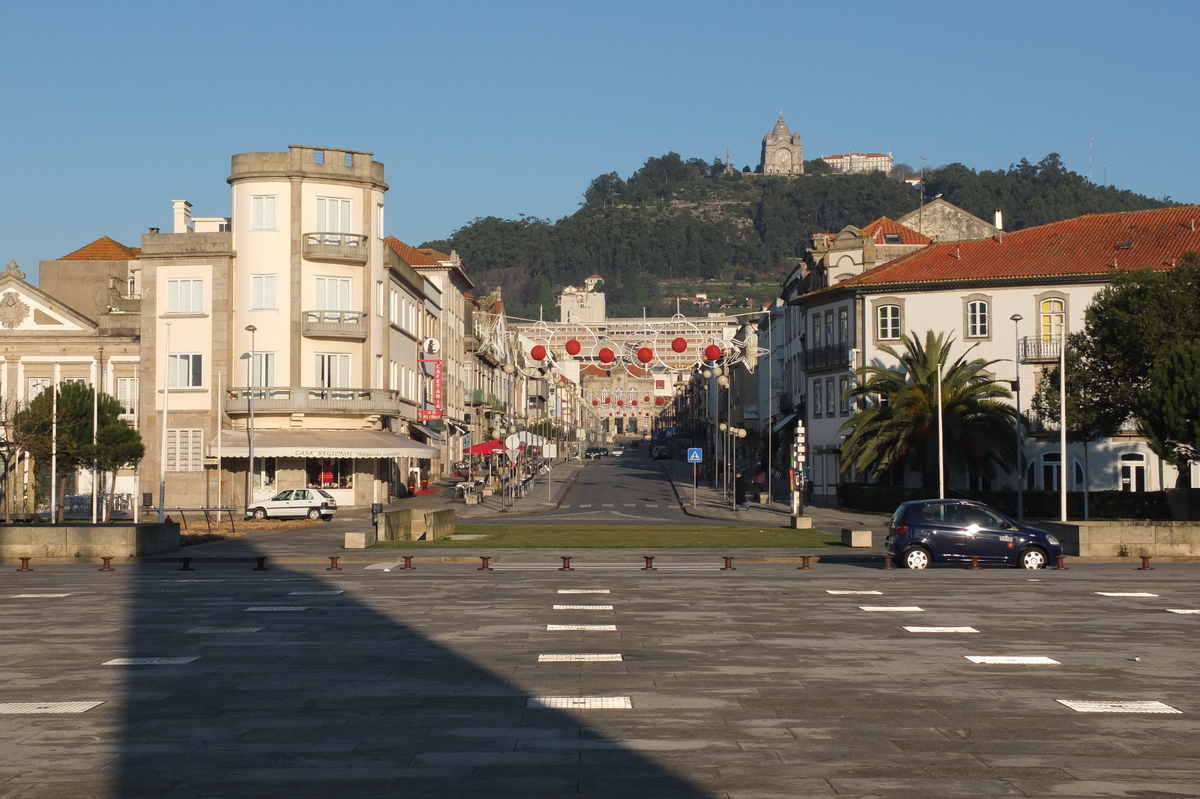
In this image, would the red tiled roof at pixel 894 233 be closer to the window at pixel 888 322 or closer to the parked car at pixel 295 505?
the window at pixel 888 322

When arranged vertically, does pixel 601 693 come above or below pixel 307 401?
below

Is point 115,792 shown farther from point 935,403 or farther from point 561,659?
point 935,403

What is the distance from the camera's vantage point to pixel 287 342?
6166 centimetres

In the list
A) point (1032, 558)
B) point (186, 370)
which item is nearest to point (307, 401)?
point (186, 370)

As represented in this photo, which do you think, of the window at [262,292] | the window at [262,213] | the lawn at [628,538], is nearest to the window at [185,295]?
the window at [262,292]

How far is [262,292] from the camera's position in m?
61.8

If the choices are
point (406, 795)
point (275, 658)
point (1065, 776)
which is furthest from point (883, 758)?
point (275, 658)

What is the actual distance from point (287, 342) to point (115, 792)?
177 feet

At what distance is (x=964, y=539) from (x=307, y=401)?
38.0m

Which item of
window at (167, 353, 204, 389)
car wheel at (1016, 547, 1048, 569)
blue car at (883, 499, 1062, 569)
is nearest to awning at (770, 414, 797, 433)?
window at (167, 353, 204, 389)

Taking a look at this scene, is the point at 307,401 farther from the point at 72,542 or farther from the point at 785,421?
the point at 785,421

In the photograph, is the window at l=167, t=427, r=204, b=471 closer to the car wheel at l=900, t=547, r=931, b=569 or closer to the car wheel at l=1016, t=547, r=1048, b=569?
the car wheel at l=900, t=547, r=931, b=569

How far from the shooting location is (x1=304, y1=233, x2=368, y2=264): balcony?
61.7 metres

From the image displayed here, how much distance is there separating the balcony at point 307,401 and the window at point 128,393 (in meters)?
7.81
